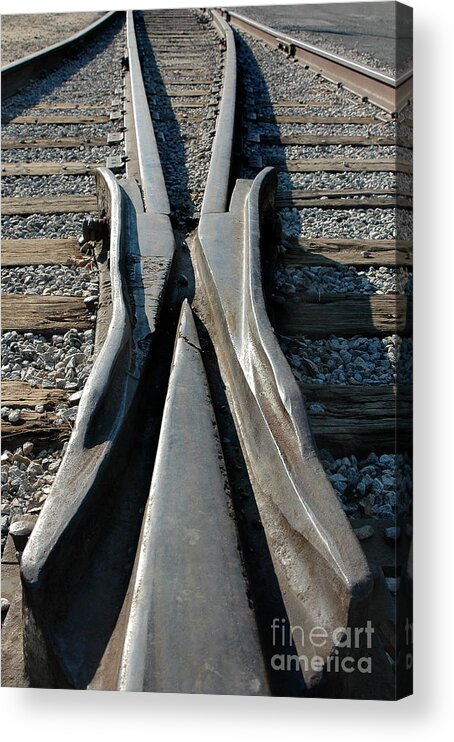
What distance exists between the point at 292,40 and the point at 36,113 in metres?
1.63

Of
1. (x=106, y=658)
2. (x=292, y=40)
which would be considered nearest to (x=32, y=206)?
(x=292, y=40)

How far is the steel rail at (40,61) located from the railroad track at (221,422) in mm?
1125

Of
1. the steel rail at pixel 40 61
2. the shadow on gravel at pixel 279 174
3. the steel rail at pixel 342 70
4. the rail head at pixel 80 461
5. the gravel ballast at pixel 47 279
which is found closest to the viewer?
the rail head at pixel 80 461

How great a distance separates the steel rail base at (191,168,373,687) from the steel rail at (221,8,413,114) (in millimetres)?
711

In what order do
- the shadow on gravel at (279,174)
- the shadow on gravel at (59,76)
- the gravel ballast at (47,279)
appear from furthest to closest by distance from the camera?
the shadow on gravel at (59,76)
the shadow on gravel at (279,174)
the gravel ballast at (47,279)

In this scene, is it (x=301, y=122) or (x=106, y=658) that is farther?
(x=301, y=122)

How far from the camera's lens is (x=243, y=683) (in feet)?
6.07

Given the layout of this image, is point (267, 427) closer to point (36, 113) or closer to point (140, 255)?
point (140, 255)

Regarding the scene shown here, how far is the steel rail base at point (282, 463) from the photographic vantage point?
1948 mm

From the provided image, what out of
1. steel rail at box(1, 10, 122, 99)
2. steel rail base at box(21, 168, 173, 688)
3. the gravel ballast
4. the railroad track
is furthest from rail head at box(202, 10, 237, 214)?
steel rail base at box(21, 168, 173, 688)

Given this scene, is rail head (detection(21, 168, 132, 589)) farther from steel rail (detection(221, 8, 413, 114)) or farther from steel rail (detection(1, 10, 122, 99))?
steel rail (detection(1, 10, 122, 99))

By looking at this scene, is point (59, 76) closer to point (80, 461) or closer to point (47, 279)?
point (47, 279)

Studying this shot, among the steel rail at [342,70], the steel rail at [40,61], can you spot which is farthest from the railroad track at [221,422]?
the steel rail at [40,61]

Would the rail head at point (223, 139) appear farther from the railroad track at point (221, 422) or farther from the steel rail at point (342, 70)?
the steel rail at point (342, 70)
